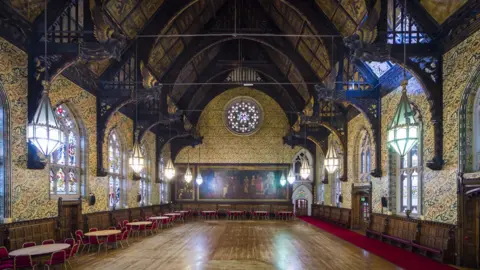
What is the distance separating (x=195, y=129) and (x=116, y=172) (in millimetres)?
9268

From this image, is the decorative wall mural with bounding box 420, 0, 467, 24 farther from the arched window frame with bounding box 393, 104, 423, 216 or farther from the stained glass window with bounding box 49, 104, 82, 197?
the stained glass window with bounding box 49, 104, 82, 197

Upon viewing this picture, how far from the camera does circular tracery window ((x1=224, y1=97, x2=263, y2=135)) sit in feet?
92.7

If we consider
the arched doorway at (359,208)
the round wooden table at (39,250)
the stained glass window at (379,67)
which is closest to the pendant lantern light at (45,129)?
the round wooden table at (39,250)

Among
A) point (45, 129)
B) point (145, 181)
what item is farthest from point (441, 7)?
point (145, 181)

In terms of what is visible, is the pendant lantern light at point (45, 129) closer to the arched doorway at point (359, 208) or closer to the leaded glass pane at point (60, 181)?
the leaded glass pane at point (60, 181)

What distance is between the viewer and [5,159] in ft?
31.6

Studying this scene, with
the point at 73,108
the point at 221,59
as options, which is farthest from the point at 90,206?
the point at 221,59

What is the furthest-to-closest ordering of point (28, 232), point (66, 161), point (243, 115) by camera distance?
point (243, 115) < point (66, 161) < point (28, 232)

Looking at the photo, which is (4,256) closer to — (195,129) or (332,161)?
(332,161)

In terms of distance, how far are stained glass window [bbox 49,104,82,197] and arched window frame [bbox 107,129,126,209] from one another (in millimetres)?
2712

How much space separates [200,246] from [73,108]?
708cm

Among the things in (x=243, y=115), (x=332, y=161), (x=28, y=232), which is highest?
(x=243, y=115)

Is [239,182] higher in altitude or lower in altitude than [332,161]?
lower

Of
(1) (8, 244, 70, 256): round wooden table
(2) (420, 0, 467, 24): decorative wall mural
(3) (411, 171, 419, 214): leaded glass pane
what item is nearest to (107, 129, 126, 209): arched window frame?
(1) (8, 244, 70, 256): round wooden table
